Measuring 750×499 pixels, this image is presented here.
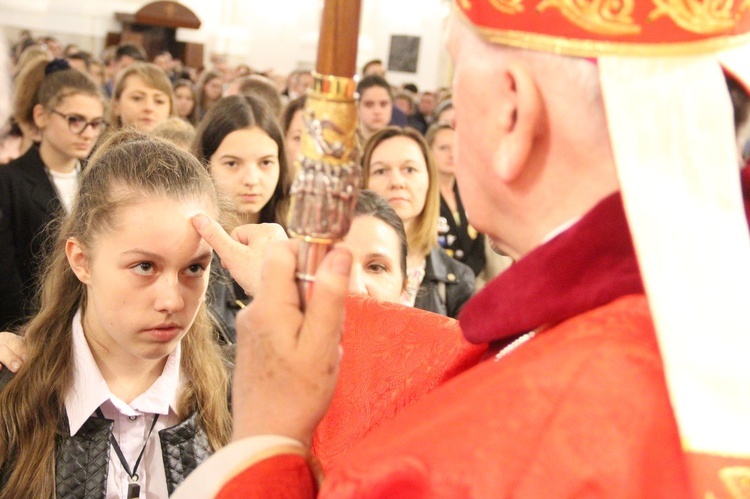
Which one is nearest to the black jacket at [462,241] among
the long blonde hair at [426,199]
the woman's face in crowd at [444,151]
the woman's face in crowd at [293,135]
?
the woman's face in crowd at [444,151]

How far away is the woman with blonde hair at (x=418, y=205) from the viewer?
13.9 ft

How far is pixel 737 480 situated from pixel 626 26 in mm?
537

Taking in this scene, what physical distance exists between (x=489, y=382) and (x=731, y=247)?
32 cm

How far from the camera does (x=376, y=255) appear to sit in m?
3.21

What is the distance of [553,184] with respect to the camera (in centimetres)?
112

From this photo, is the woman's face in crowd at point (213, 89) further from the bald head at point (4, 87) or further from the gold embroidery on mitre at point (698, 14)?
the gold embroidery on mitre at point (698, 14)

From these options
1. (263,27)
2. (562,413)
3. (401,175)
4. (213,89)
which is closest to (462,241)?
(401,175)

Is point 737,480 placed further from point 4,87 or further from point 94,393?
point 94,393

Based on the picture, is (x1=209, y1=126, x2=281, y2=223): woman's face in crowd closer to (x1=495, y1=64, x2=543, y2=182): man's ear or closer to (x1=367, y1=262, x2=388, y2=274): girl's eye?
(x1=367, y1=262, x2=388, y2=274): girl's eye

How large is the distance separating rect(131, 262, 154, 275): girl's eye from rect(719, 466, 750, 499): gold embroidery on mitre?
1.57 metres

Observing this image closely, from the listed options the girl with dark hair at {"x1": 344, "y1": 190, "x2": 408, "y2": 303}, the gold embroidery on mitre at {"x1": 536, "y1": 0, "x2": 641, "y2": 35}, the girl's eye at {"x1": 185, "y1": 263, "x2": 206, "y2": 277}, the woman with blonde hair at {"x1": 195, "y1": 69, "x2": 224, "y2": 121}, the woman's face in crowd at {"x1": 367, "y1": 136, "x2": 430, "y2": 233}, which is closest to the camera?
the gold embroidery on mitre at {"x1": 536, "y1": 0, "x2": 641, "y2": 35}

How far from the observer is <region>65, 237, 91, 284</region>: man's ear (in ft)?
7.59

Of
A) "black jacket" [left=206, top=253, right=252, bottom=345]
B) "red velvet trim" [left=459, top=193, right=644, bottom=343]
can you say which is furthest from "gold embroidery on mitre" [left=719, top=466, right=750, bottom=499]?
"black jacket" [left=206, top=253, right=252, bottom=345]

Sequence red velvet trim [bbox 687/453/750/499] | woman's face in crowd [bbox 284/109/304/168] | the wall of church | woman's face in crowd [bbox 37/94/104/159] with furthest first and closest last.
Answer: the wall of church < woman's face in crowd [bbox 284/109/304/168] < woman's face in crowd [bbox 37/94/104/159] < red velvet trim [bbox 687/453/750/499]
